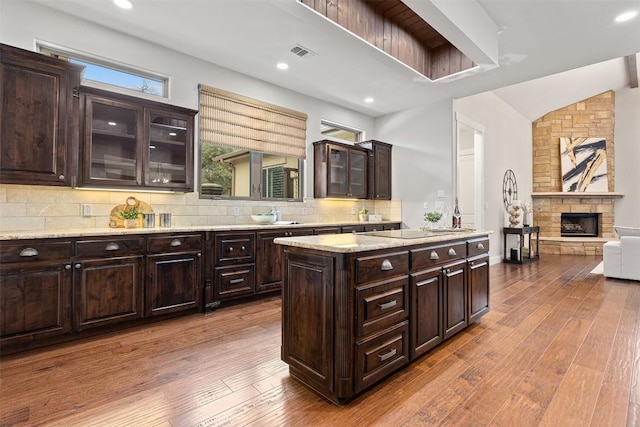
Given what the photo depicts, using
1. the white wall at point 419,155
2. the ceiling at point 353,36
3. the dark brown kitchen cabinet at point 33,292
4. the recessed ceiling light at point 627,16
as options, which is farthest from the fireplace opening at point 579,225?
the dark brown kitchen cabinet at point 33,292

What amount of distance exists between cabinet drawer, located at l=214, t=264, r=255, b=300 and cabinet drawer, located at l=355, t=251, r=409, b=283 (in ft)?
6.94

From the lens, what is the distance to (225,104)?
4164mm

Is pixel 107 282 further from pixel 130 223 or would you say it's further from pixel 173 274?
pixel 130 223

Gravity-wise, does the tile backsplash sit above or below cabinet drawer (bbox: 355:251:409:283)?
above

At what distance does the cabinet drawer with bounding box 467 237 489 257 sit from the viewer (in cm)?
287

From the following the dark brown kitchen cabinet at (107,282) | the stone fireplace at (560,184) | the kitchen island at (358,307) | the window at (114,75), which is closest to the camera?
the kitchen island at (358,307)

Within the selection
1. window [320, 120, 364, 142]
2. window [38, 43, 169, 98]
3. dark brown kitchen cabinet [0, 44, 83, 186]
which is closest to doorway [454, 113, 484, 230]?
window [320, 120, 364, 142]

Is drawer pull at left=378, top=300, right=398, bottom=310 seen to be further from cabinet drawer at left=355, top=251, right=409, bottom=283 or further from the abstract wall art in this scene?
the abstract wall art

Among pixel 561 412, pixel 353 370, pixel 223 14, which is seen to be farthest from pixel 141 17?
pixel 561 412

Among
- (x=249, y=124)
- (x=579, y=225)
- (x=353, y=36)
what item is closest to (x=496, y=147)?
(x=579, y=225)

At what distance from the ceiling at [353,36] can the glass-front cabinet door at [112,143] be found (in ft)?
2.95

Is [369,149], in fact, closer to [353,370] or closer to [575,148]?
[353,370]

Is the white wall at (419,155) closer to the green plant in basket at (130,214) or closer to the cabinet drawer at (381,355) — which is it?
the cabinet drawer at (381,355)

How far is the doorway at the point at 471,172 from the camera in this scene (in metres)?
5.75
